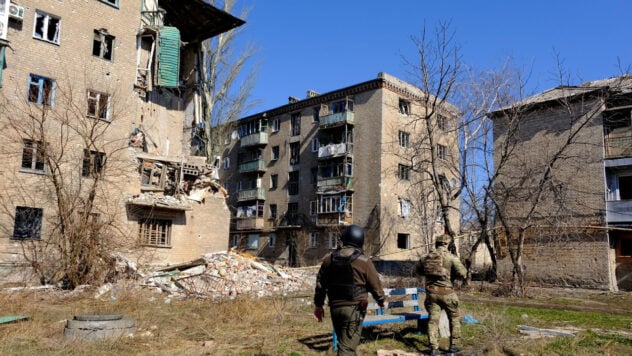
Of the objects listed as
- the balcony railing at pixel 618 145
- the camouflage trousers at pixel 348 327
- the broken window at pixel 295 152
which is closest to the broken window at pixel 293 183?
the broken window at pixel 295 152

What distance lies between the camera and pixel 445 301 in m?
7.56

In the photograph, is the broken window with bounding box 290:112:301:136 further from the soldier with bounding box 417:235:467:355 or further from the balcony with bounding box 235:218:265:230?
the soldier with bounding box 417:235:467:355

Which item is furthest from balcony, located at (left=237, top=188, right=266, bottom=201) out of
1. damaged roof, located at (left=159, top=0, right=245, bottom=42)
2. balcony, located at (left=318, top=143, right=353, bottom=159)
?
damaged roof, located at (left=159, top=0, right=245, bottom=42)

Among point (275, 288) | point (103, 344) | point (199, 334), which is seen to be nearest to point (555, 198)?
point (275, 288)

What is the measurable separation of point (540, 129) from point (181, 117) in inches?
771

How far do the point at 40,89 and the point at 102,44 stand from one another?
3626mm

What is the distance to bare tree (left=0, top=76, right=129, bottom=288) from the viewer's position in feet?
51.5

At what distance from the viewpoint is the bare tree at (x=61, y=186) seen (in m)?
15.7

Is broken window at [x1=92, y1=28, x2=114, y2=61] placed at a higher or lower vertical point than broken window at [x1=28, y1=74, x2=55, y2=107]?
higher

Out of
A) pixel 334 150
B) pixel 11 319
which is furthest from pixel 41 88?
pixel 334 150

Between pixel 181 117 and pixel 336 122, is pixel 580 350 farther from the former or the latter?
pixel 336 122

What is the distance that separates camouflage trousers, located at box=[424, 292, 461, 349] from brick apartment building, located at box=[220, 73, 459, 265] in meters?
25.7

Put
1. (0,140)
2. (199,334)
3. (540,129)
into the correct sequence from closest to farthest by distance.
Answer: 1. (199,334)
2. (0,140)
3. (540,129)

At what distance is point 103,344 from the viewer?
7812mm
